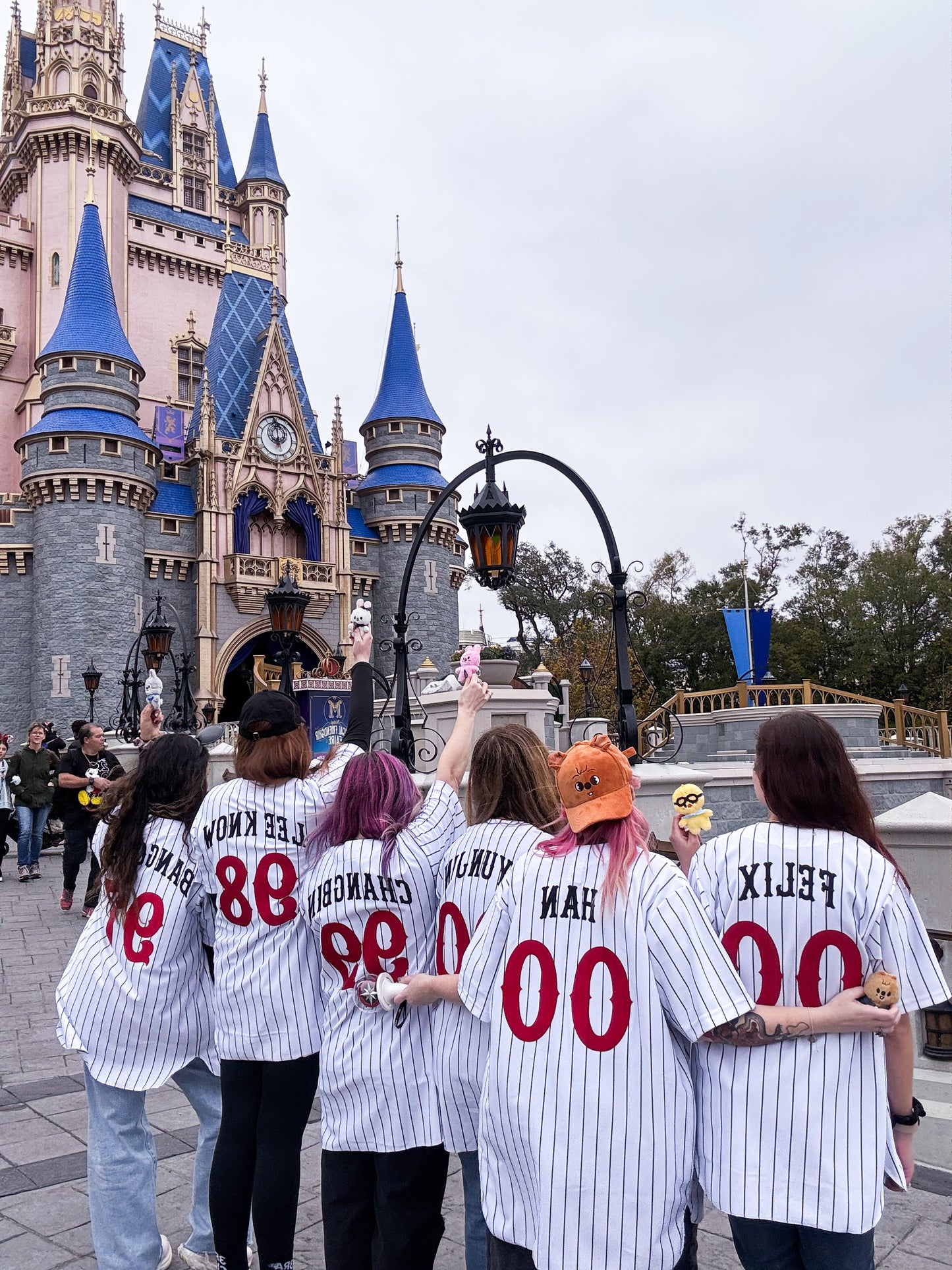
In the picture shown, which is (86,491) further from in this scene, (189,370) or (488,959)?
(488,959)

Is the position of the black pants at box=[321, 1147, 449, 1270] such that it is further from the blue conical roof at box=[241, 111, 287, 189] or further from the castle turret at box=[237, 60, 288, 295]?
the blue conical roof at box=[241, 111, 287, 189]

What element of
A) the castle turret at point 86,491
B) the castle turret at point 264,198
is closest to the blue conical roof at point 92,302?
the castle turret at point 86,491

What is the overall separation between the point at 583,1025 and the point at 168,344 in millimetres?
33959

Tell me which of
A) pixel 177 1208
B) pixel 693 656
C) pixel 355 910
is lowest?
pixel 177 1208

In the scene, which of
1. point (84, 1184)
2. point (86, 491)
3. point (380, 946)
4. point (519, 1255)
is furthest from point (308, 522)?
point (519, 1255)

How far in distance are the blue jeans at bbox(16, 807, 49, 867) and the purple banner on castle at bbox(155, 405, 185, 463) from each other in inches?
788

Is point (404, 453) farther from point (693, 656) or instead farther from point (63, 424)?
point (693, 656)

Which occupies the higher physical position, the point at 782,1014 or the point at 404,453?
the point at 404,453

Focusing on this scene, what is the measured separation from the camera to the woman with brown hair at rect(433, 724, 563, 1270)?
8.49ft

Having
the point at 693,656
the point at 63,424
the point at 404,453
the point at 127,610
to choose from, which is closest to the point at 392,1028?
the point at 127,610

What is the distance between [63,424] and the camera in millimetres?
26062

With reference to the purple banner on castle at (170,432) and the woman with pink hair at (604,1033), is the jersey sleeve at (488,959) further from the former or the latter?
the purple banner on castle at (170,432)

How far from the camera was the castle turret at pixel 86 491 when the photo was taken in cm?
2508

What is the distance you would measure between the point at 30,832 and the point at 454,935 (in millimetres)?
11181
